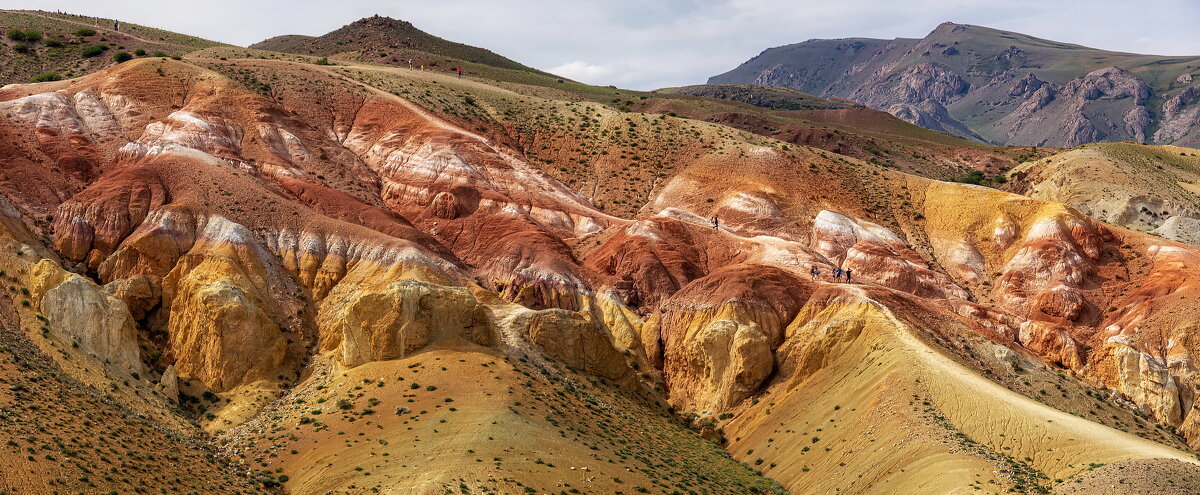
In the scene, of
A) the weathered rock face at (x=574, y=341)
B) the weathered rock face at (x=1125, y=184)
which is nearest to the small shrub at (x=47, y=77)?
the weathered rock face at (x=574, y=341)

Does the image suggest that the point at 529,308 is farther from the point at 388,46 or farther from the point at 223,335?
the point at 388,46

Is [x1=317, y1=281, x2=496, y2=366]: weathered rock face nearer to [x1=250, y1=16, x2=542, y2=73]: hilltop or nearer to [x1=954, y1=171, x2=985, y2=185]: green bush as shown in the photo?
[x1=954, y1=171, x2=985, y2=185]: green bush

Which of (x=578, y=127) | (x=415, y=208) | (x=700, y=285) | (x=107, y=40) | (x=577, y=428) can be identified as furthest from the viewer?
(x=107, y=40)

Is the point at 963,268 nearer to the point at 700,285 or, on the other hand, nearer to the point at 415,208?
the point at 700,285

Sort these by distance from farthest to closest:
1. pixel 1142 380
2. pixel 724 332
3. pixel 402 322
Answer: pixel 1142 380, pixel 724 332, pixel 402 322

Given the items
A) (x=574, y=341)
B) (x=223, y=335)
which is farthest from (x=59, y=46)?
(x=574, y=341)

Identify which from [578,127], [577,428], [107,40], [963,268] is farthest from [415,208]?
[107,40]
